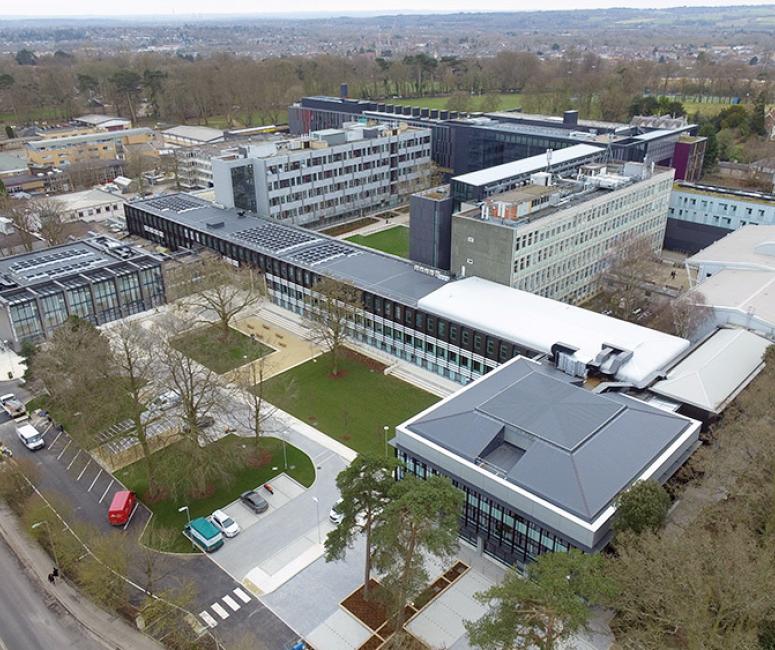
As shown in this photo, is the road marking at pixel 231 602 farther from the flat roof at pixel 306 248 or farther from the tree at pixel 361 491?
the flat roof at pixel 306 248

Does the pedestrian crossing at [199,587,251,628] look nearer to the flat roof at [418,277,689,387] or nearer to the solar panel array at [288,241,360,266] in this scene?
the flat roof at [418,277,689,387]

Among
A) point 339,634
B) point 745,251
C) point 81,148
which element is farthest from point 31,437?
point 81,148

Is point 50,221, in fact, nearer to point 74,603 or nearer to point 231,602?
point 74,603

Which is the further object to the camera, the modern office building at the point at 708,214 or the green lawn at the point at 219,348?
the modern office building at the point at 708,214

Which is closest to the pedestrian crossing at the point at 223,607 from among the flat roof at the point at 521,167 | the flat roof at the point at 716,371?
the flat roof at the point at 716,371

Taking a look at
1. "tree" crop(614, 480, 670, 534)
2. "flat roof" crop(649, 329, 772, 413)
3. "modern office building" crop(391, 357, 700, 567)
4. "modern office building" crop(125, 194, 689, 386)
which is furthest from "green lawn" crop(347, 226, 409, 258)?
"tree" crop(614, 480, 670, 534)

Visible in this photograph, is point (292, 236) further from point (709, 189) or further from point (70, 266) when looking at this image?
point (709, 189)
